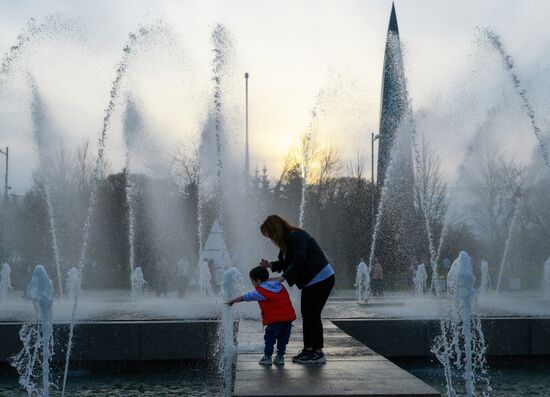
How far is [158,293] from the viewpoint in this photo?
1163 inches

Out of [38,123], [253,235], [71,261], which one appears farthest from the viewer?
Answer: [71,261]

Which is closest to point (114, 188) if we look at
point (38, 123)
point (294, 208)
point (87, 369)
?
point (294, 208)

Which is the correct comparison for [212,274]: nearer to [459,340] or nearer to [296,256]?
[459,340]

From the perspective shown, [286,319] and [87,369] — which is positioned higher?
[286,319]

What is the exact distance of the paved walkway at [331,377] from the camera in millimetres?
5199

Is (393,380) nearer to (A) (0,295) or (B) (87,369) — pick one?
(B) (87,369)

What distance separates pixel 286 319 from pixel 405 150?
147ft

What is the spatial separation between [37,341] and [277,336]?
386cm

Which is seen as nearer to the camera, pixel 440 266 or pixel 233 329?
pixel 233 329

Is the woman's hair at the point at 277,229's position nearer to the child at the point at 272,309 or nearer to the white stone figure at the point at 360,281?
the child at the point at 272,309

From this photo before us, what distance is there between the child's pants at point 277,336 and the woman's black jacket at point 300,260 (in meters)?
0.41

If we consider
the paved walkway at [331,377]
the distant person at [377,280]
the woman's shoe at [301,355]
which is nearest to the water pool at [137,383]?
the paved walkway at [331,377]

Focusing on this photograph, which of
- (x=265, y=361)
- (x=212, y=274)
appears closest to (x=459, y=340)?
(x=265, y=361)

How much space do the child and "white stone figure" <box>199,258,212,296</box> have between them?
19.8 m
